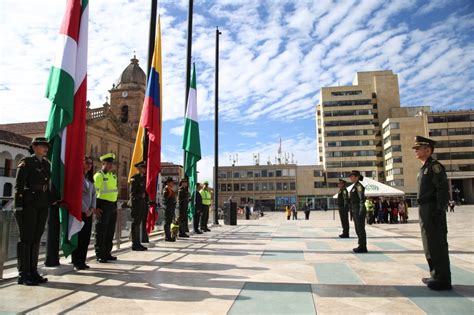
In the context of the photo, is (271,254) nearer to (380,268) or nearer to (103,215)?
(380,268)

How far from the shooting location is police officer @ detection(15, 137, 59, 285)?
482cm

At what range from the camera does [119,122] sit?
71.6m

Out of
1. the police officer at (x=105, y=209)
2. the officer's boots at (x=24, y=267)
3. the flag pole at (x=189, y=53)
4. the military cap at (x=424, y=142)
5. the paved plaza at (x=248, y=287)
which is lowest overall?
the paved plaza at (x=248, y=287)

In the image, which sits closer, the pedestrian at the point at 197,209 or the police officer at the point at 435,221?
the police officer at the point at 435,221

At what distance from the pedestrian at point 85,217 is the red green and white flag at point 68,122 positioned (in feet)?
0.97

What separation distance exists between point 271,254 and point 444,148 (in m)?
76.7

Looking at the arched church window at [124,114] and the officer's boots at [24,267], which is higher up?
the arched church window at [124,114]

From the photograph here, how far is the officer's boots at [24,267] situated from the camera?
4766 millimetres

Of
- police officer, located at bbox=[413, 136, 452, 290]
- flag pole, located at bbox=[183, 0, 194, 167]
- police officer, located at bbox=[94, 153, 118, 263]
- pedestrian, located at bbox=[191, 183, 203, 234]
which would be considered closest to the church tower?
flag pole, located at bbox=[183, 0, 194, 167]

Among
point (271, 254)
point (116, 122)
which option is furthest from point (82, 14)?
point (116, 122)

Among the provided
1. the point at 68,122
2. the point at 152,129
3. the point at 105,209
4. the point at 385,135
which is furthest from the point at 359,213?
the point at 385,135

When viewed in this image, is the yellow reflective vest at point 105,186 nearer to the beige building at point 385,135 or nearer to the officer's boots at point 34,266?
the officer's boots at point 34,266

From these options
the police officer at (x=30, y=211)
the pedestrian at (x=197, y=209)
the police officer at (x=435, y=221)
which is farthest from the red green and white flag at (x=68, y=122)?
the pedestrian at (x=197, y=209)

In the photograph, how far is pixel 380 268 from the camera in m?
5.79
